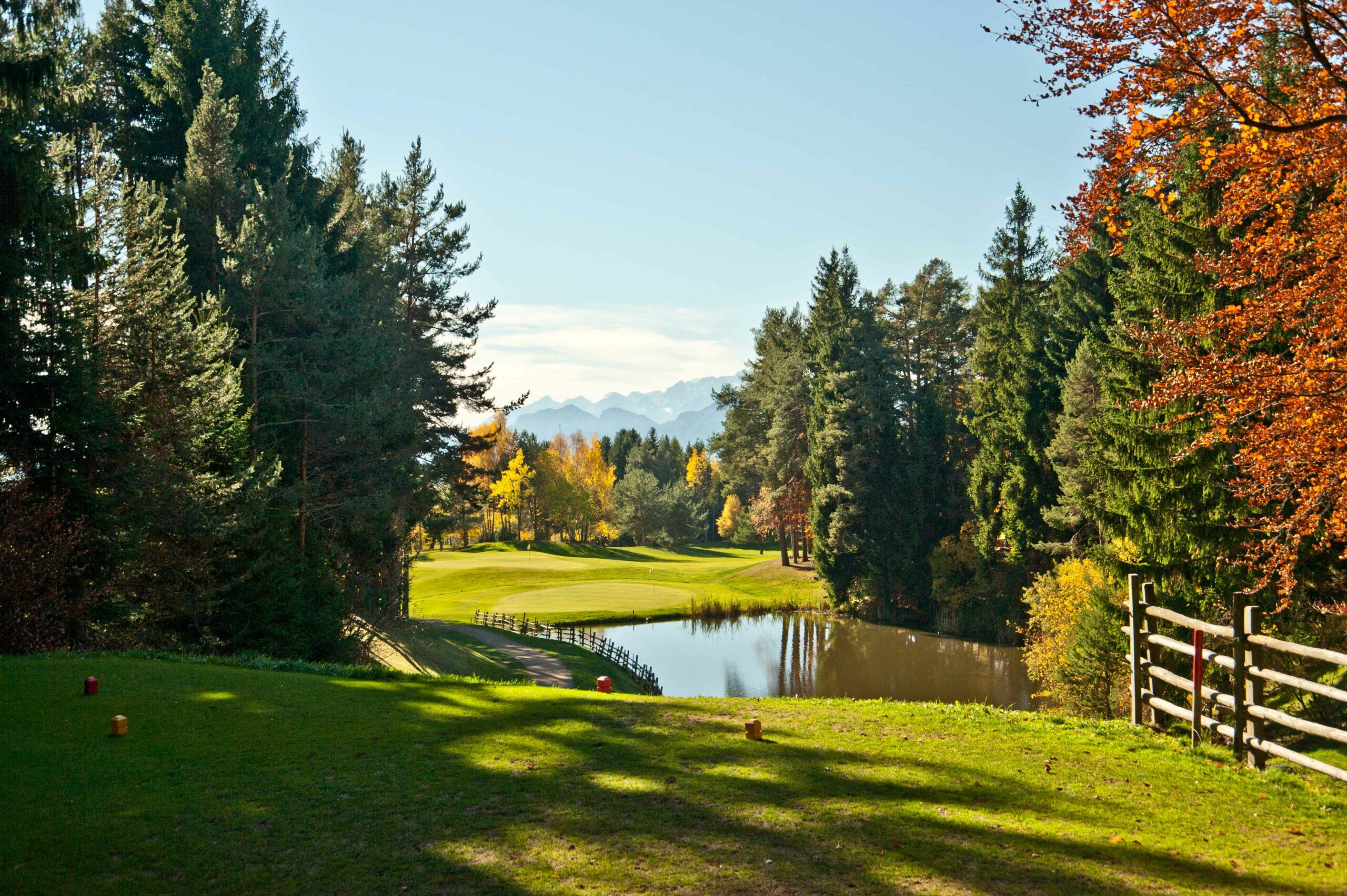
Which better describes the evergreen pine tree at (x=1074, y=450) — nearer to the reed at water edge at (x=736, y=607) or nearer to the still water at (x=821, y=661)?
the still water at (x=821, y=661)

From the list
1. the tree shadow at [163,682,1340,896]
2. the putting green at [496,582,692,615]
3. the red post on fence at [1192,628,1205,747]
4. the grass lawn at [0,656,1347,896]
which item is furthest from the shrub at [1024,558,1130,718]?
the putting green at [496,582,692,615]

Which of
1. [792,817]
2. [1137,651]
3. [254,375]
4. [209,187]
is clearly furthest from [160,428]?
[1137,651]

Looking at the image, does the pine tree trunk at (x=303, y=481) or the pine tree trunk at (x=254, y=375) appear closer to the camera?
the pine tree trunk at (x=254, y=375)

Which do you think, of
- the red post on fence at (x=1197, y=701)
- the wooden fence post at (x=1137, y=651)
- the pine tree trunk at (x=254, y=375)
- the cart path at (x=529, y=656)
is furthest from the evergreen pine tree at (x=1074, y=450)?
the pine tree trunk at (x=254, y=375)

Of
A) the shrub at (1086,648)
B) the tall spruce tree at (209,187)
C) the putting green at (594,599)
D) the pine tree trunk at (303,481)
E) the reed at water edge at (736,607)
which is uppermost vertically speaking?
the tall spruce tree at (209,187)

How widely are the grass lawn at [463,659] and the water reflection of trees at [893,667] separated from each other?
781 cm

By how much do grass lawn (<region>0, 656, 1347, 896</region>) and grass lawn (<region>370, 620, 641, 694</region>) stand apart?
16608 mm

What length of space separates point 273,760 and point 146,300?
16640 mm

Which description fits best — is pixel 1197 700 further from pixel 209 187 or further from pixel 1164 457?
pixel 209 187

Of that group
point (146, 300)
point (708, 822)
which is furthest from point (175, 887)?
point (146, 300)

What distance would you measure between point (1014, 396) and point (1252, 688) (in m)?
35.8

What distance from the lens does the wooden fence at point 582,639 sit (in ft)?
111

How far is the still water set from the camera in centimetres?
3503

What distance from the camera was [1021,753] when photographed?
9711 millimetres
